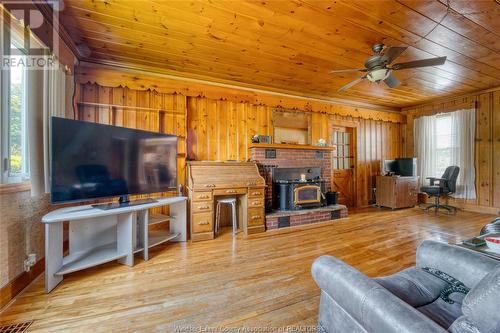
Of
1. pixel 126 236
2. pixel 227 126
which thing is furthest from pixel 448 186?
pixel 126 236

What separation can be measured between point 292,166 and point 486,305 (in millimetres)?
3564

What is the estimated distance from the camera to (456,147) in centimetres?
483

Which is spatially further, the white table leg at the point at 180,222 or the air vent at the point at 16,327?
the white table leg at the point at 180,222

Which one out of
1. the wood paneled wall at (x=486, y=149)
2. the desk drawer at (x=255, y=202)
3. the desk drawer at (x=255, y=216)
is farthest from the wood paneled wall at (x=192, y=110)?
the wood paneled wall at (x=486, y=149)

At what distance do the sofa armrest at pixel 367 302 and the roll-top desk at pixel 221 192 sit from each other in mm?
2174

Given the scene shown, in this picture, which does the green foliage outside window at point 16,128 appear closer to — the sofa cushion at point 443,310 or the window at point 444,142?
the sofa cushion at point 443,310

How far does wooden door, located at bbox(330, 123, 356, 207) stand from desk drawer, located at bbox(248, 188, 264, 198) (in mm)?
2540

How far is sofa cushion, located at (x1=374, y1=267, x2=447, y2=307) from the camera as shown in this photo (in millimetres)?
1068

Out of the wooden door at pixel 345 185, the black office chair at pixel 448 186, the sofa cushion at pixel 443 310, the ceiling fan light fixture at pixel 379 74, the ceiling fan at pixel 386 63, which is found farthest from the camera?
the wooden door at pixel 345 185

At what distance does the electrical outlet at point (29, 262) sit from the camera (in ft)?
5.96

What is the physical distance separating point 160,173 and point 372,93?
4.66 meters

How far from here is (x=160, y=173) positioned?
2.85m

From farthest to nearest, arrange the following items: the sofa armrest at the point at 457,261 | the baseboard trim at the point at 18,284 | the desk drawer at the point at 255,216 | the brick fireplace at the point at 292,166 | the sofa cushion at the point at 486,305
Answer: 1. the brick fireplace at the point at 292,166
2. the desk drawer at the point at 255,216
3. the baseboard trim at the point at 18,284
4. the sofa armrest at the point at 457,261
5. the sofa cushion at the point at 486,305

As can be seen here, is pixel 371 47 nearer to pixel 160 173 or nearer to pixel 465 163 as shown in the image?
pixel 160 173
